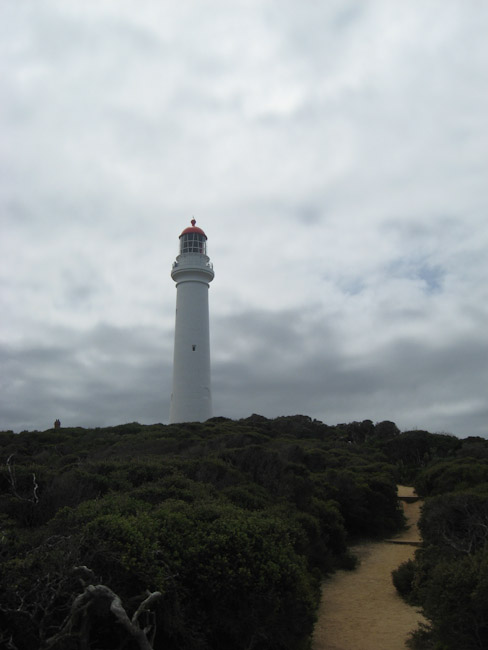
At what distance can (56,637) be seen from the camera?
5031 millimetres

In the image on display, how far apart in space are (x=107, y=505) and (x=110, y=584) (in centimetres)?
249

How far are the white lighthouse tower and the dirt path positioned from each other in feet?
52.2

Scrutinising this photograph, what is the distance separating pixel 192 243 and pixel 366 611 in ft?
81.8

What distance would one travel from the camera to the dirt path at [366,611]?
9.77 metres

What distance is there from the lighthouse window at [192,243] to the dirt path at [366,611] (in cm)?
2110

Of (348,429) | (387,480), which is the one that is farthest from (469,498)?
(348,429)

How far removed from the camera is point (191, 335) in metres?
31.5

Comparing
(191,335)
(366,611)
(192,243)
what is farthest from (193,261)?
(366,611)

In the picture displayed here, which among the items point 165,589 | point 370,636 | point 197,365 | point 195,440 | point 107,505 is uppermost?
point 197,365

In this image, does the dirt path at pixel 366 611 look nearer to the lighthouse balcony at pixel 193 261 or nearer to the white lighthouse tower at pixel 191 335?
the white lighthouse tower at pixel 191 335

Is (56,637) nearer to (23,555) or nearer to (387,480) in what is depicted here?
(23,555)

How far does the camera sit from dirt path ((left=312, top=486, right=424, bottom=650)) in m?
9.77

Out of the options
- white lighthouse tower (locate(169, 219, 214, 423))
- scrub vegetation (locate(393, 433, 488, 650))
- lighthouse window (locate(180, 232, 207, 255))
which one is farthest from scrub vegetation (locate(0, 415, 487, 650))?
lighthouse window (locate(180, 232, 207, 255))

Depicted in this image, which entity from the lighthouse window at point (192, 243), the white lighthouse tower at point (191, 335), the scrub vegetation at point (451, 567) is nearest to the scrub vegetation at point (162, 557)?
the scrub vegetation at point (451, 567)
